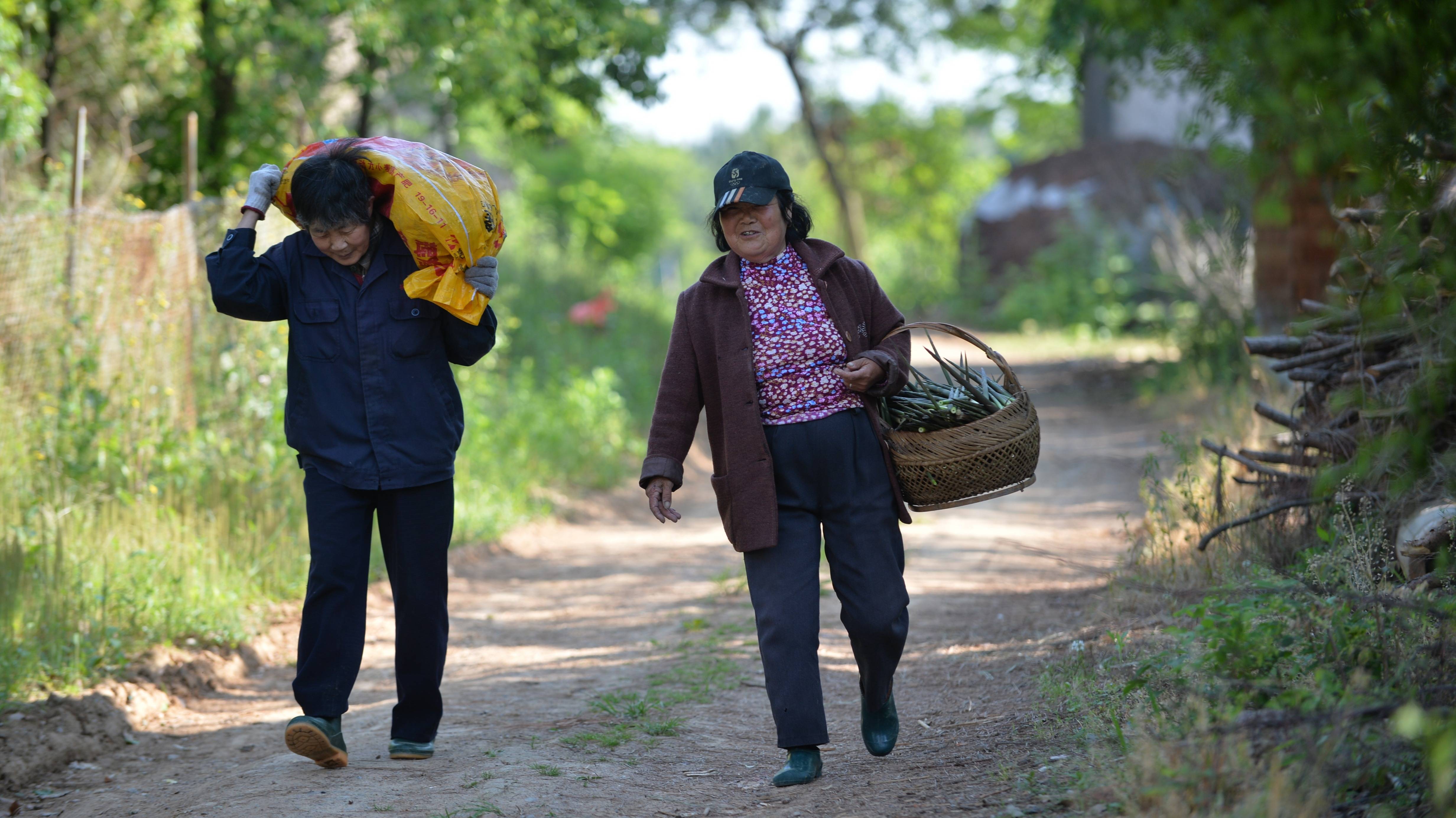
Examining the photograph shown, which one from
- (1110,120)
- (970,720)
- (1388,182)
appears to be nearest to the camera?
(1388,182)

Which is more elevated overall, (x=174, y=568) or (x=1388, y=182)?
(x=1388, y=182)

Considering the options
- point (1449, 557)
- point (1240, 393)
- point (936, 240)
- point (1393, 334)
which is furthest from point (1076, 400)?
point (936, 240)

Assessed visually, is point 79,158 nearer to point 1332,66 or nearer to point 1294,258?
point 1332,66

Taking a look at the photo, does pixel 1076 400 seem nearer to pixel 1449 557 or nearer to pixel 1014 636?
pixel 1014 636

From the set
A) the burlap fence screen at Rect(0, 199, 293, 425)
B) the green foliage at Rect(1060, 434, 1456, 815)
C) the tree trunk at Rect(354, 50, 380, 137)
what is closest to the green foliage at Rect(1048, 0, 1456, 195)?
the green foliage at Rect(1060, 434, 1456, 815)

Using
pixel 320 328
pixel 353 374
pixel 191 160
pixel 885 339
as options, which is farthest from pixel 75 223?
pixel 885 339

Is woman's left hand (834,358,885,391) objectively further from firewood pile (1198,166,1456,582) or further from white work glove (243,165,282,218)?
white work glove (243,165,282,218)

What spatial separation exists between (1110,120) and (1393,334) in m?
22.8

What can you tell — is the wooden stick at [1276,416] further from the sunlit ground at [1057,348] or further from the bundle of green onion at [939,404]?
the sunlit ground at [1057,348]

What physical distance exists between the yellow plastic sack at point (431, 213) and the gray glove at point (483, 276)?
A: 14 millimetres

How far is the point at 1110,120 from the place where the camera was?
1043 inches

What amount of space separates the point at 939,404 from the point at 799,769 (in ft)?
3.82

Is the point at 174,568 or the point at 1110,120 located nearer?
the point at 174,568

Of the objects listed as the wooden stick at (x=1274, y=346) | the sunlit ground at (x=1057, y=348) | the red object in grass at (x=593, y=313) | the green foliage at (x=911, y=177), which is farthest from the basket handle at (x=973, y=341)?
the green foliage at (x=911, y=177)
